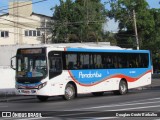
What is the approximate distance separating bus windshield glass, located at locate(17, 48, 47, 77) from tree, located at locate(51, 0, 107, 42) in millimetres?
A: 46027

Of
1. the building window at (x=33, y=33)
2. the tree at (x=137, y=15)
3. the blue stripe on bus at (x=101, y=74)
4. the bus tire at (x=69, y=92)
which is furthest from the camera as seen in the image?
the tree at (x=137, y=15)

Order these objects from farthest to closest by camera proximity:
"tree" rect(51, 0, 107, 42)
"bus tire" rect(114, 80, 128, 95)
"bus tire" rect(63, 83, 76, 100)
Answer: "tree" rect(51, 0, 107, 42)
"bus tire" rect(114, 80, 128, 95)
"bus tire" rect(63, 83, 76, 100)

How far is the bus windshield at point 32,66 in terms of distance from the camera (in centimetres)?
2437

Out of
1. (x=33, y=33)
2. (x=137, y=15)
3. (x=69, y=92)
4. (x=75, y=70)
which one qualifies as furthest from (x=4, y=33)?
(x=69, y=92)

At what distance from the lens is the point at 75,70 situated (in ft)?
86.1

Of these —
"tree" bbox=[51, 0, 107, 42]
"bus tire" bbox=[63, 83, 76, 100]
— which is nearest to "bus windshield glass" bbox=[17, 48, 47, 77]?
"bus tire" bbox=[63, 83, 76, 100]

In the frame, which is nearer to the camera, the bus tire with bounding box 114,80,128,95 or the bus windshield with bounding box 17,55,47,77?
the bus windshield with bounding box 17,55,47,77

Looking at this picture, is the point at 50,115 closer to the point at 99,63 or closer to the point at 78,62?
the point at 78,62

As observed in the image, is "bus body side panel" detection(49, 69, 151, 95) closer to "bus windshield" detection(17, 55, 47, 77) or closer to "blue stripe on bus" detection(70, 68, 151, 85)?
"blue stripe on bus" detection(70, 68, 151, 85)

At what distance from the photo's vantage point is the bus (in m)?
24.4

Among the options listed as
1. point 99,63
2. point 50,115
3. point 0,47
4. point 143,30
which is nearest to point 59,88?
point 99,63

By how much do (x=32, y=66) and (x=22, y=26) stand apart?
50055mm

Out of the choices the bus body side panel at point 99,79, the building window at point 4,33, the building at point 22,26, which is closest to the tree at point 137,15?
the building at point 22,26

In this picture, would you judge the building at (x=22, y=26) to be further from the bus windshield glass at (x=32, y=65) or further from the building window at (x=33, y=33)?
the bus windshield glass at (x=32, y=65)
